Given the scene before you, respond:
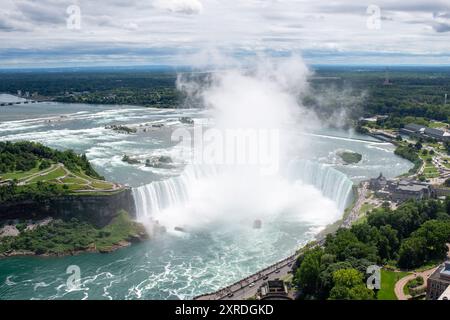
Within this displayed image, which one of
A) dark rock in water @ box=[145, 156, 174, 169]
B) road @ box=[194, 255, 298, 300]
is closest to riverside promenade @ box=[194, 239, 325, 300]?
road @ box=[194, 255, 298, 300]

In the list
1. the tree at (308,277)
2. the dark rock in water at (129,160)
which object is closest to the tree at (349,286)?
the tree at (308,277)

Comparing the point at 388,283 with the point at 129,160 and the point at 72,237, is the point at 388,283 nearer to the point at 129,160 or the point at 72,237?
the point at 72,237

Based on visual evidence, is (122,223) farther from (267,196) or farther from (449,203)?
(449,203)

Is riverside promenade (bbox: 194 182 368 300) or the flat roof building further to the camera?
riverside promenade (bbox: 194 182 368 300)

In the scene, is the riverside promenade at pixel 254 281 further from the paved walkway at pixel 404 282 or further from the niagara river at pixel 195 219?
the paved walkway at pixel 404 282

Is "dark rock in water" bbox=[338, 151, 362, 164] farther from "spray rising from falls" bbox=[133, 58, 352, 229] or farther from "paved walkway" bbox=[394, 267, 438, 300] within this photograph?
"paved walkway" bbox=[394, 267, 438, 300]
